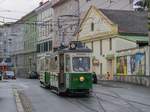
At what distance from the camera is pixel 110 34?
192 feet

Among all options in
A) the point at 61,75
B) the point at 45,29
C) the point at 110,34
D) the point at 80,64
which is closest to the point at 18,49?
the point at 45,29

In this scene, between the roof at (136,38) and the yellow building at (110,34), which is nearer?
the roof at (136,38)

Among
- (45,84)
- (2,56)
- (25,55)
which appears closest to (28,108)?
(45,84)

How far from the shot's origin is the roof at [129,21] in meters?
58.3

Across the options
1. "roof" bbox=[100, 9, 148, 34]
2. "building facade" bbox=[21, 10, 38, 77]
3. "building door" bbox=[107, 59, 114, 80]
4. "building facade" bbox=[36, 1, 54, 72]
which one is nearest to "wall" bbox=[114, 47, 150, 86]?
"building door" bbox=[107, 59, 114, 80]

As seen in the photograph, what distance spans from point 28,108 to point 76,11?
2409 inches

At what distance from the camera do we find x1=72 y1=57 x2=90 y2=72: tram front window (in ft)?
96.5

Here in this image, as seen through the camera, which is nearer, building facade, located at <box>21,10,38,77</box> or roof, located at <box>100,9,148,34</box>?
roof, located at <box>100,9,148,34</box>

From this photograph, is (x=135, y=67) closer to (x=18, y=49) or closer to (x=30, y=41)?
(x=30, y=41)

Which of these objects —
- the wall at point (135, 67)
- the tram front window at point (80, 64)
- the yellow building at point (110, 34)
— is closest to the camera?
the tram front window at point (80, 64)

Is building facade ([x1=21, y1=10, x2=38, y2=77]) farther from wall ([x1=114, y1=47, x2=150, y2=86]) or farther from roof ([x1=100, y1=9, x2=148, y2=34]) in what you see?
wall ([x1=114, y1=47, x2=150, y2=86])

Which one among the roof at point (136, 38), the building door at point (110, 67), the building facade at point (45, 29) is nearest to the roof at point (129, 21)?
the roof at point (136, 38)

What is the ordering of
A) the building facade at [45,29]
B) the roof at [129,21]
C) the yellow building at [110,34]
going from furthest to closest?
the building facade at [45,29], the roof at [129,21], the yellow building at [110,34]

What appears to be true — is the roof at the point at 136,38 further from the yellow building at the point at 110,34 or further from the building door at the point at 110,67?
the building door at the point at 110,67
